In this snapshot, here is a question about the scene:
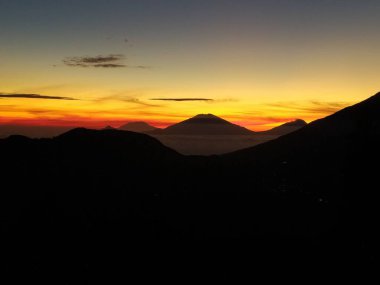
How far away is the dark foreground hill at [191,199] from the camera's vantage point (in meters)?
81.9

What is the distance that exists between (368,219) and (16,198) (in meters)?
88.7

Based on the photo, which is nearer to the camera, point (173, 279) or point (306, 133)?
point (173, 279)

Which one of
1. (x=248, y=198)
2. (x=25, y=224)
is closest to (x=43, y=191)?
(x=25, y=224)

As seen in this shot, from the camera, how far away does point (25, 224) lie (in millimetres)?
99500

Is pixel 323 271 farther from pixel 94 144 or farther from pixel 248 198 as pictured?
pixel 94 144

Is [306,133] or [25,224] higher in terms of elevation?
[306,133]

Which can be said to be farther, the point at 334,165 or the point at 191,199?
the point at 334,165

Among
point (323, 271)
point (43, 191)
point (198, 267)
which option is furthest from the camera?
point (43, 191)

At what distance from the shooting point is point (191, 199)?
115688 mm

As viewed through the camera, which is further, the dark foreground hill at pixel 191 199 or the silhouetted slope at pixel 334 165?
the dark foreground hill at pixel 191 199

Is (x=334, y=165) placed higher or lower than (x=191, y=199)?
higher

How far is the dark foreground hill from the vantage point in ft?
269

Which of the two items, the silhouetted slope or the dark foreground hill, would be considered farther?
the dark foreground hill

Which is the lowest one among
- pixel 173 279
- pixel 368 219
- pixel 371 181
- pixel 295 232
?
pixel 173 279
